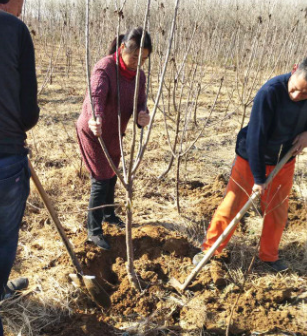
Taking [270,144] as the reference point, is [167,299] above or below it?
below

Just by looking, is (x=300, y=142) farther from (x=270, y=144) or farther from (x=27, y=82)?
(x=27, y=82)

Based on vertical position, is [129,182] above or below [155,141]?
above

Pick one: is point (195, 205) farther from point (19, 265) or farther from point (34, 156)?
point (34, 156)

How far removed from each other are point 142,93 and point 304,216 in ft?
6.45

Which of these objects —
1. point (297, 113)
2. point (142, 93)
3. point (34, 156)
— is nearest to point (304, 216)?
point (297, 113)

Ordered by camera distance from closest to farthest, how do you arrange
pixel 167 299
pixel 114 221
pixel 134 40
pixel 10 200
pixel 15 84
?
pixel 15 84 → pixel 10 200 → pixel 134 40 → pixel 167 299 → pixel 114 221

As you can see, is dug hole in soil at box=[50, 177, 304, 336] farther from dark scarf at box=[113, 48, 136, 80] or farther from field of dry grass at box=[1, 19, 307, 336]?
dark scarf at box=[113, 48, 136, 80]

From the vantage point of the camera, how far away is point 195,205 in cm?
293

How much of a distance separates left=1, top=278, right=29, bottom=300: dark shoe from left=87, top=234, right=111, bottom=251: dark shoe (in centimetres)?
51

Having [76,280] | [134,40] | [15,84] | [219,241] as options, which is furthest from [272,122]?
[76,280]

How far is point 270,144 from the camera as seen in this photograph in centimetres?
183

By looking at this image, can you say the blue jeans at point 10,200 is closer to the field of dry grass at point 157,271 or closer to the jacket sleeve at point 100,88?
the field of dry grass at point 157,271

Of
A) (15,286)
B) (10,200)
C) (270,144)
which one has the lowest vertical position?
(15,286)

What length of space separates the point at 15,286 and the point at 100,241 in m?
0.62
